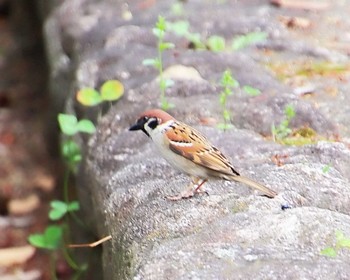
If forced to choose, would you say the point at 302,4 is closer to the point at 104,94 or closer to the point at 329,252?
the point at 104,94

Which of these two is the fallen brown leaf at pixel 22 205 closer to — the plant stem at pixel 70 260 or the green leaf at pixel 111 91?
the plant stem at pixel 70 260

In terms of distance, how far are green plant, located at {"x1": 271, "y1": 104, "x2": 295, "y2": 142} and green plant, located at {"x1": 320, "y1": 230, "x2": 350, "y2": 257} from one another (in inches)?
48.3

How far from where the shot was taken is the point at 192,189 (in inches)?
134

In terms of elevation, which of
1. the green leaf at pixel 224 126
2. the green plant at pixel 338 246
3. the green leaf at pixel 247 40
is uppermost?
the green plant at pixel 338 246

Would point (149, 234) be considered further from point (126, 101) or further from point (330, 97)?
point (330, 97)

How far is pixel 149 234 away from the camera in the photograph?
3127 mm

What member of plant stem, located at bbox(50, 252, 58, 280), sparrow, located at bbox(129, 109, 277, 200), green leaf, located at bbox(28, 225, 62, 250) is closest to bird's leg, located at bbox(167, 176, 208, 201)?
sparrow, located at bbox(129, 109, 277, 200)

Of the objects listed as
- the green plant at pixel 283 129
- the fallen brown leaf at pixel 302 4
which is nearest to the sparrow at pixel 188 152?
the green plant at pixel 283 129

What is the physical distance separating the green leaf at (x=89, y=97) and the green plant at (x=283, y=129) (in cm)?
93

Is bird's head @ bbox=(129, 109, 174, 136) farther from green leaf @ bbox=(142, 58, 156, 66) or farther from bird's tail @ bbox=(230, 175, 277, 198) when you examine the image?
green leaf @ bbox=(142, 58, 156, 66)

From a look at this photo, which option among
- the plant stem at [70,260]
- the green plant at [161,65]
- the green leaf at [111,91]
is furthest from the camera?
the plant stem at [70,260]

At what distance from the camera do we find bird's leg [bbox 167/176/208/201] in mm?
3342

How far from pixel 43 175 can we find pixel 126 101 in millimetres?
2377

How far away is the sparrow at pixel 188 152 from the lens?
11.1 feet
